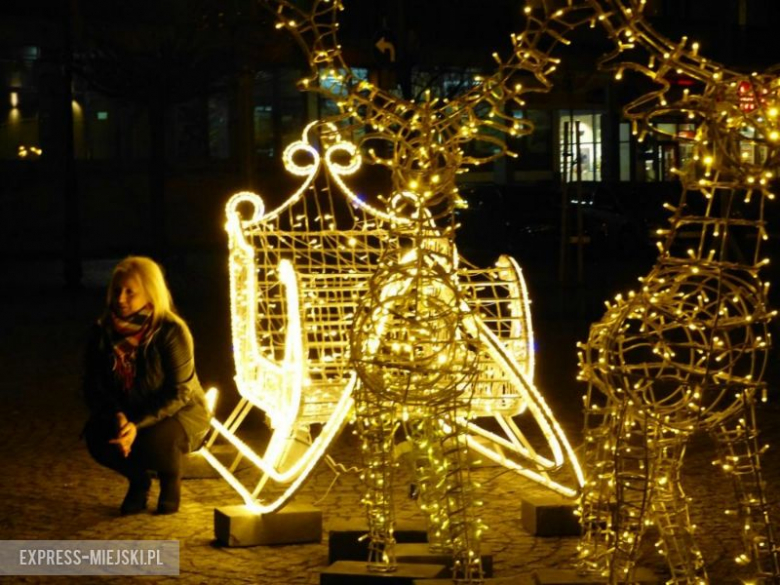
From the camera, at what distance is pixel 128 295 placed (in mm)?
6891

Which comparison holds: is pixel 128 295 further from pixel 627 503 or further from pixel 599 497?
pixel 627 503

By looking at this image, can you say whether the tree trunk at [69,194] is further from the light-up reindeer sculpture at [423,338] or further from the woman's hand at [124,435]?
the light-up reindeer sculpture at [423,338]

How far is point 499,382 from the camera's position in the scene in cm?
660

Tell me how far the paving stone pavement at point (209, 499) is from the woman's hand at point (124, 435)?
1.04 feet

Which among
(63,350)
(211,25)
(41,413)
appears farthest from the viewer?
(211,25)

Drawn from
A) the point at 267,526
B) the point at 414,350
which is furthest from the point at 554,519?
the point at 414,350

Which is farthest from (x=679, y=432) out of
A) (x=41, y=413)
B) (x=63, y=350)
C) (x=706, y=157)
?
(x=63, y=350)

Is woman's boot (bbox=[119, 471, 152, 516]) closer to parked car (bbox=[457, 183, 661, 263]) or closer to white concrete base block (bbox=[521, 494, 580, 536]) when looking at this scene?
white concrete base block (bbox=[521, 494, 580, 536])

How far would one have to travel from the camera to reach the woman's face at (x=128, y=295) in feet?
22.6

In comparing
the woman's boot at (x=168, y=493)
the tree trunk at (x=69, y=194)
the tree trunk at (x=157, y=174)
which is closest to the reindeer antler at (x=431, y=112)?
the woman's boot at (x=168, y=493)

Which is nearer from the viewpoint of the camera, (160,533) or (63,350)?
(160,533)

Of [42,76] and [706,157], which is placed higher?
[42,76]

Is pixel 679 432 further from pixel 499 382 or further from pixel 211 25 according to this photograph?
pixel 211 25

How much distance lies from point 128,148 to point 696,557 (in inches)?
1135
